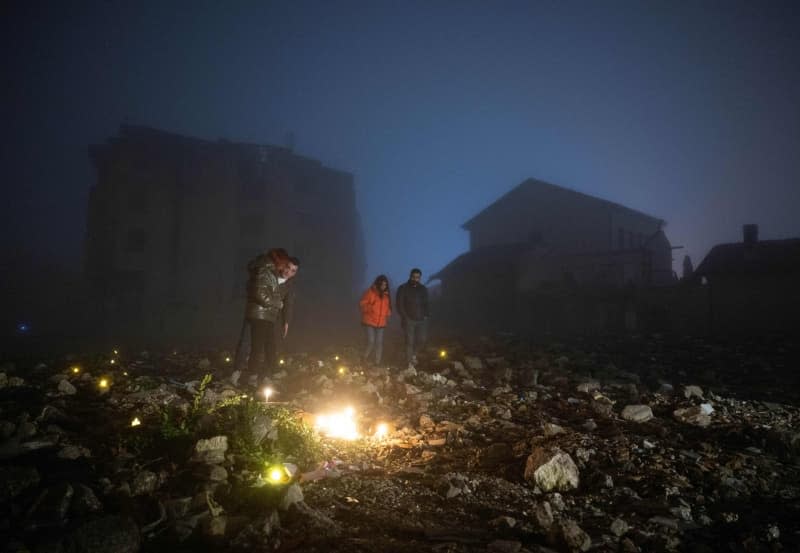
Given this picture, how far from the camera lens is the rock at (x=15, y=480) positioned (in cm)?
280

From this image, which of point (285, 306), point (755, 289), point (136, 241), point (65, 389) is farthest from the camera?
point (136, 241)

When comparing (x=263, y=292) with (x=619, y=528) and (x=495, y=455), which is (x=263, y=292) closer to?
(x=495, y=455)

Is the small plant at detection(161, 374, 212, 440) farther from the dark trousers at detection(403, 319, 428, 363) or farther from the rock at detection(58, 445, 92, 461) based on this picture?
the dark trousers at detection(403, 319, 428, 363)

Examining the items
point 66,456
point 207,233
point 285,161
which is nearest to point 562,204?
point 285,161

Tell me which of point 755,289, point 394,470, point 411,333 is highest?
point 755,289

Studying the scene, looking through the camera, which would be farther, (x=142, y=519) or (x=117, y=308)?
(x=117, y=308)

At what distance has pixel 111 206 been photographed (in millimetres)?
29625

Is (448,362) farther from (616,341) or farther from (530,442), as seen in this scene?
(616,341)

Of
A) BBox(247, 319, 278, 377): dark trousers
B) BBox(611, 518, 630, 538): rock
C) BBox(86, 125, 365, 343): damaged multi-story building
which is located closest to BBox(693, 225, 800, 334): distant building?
BBox(247, 319, 278, 377): dark trousers

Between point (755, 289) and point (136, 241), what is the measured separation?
36.3 m

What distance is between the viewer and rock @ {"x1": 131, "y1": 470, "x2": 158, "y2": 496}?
10.2 feet

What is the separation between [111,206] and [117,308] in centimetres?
702

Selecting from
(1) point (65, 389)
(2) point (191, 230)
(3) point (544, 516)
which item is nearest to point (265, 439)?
(3) point (544, 516)

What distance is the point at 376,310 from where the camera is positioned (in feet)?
28.8
